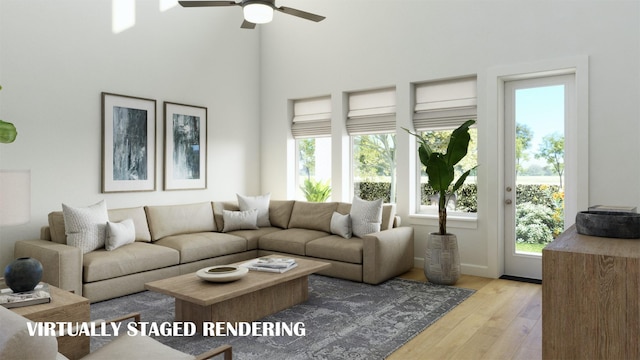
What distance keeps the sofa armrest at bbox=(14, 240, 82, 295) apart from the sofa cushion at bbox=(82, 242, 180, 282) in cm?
11

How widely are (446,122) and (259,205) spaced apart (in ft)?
8.54

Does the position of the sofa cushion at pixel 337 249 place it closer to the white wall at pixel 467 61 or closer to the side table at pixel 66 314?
the white wall at pixel 467 61

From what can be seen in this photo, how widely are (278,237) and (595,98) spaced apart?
357 cm

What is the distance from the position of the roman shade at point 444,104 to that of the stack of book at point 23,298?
4159 millimetres

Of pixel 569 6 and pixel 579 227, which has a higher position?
pixel 569 6

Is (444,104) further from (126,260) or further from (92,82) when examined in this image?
(92,82)

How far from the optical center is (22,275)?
248 cm

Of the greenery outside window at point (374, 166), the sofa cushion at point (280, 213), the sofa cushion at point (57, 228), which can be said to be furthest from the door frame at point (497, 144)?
the sofa cushion at point (57, 228)

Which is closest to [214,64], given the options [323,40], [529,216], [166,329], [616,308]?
[323,40]

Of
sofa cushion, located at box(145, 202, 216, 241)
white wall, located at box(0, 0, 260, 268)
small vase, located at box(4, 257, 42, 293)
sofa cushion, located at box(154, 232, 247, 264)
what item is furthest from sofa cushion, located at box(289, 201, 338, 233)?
small vase, located at box(4, 257, 42, 293)

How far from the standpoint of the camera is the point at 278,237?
5.16 metres

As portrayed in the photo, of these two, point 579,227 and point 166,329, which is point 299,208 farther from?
point 579,227

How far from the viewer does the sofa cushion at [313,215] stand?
5.37m

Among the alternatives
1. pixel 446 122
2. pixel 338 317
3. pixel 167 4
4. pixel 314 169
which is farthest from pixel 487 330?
pixel 167 4
